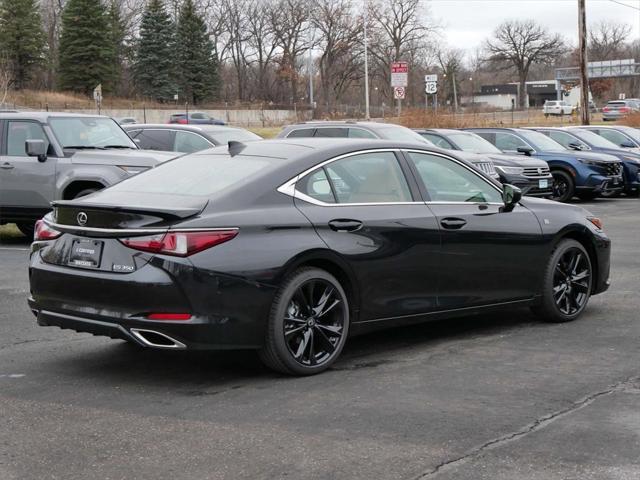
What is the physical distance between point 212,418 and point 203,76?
306 ft

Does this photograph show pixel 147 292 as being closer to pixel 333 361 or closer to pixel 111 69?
pixel 333 361

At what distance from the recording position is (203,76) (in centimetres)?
9600

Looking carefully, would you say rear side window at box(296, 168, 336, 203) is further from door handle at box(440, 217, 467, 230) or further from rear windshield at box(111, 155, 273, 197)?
door handle at box(440, 217, 467, 230)

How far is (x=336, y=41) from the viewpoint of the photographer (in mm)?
96750

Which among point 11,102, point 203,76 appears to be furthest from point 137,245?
point 203,76

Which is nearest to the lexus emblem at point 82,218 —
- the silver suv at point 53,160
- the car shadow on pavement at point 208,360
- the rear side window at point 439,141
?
the car shadow on pavement at point 208,360

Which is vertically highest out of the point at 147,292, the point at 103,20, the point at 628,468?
the point at 103,20

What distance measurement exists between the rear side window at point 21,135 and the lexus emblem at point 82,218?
25.8 ft

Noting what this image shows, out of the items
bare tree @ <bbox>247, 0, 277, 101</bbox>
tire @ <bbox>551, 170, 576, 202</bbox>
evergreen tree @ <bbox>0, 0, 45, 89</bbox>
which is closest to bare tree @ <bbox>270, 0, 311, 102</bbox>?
bare tree @ <bbox>247, 0, 277, 101</bbox>

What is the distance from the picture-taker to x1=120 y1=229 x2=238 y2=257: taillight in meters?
5.65

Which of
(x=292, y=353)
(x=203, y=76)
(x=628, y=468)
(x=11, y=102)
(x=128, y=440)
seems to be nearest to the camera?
(x=628, y=468)

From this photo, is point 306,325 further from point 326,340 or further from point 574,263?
point 574,263

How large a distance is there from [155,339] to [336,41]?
93.4m

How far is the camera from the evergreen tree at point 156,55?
92750 mm
